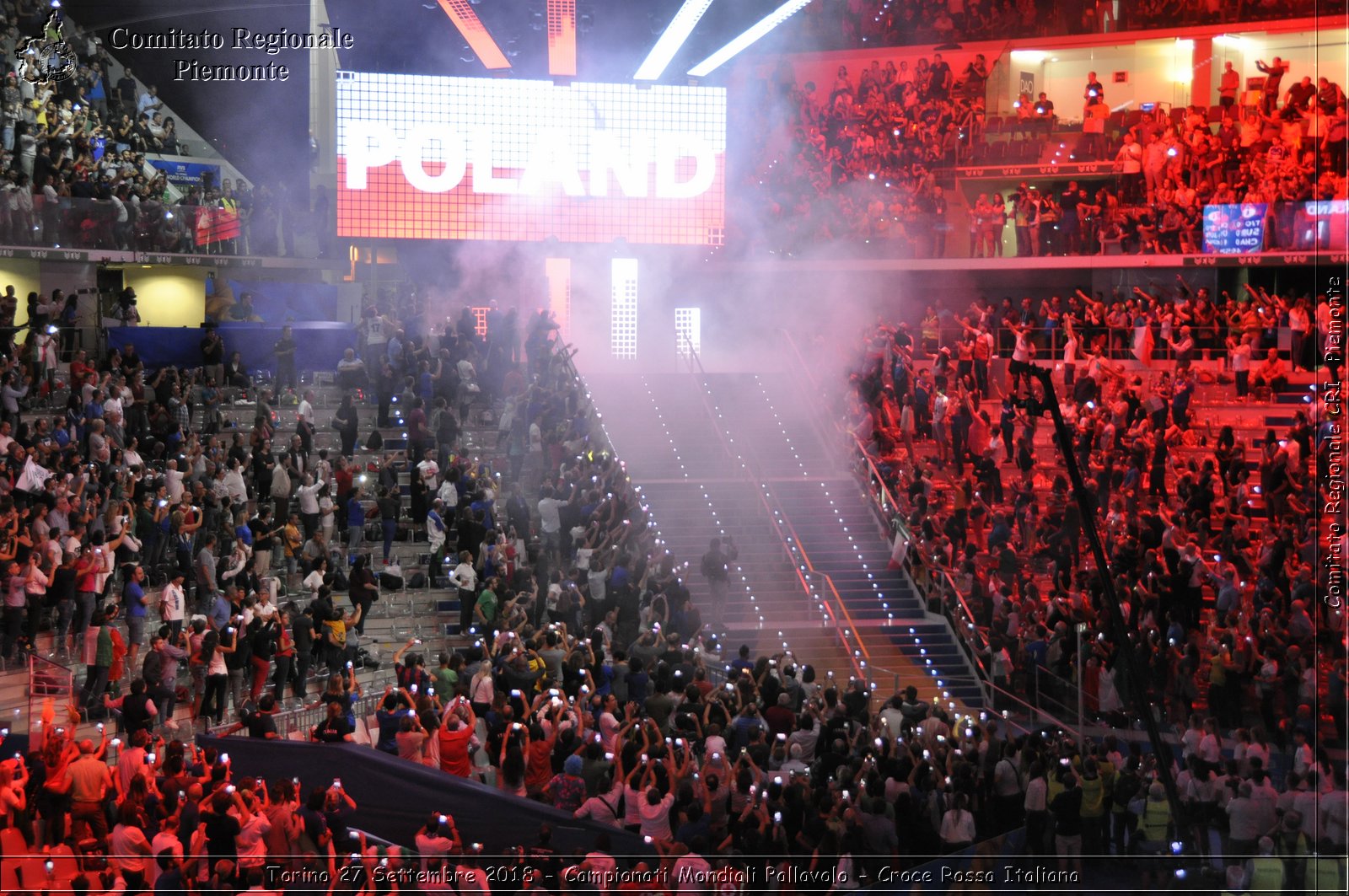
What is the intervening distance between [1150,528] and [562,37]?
13316 millimetres

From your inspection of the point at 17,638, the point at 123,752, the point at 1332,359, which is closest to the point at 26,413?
the point at 17,638

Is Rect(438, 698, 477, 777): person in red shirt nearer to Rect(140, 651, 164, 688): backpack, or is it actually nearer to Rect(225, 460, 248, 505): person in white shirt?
Rect(140, 651, 164, 688): backpack

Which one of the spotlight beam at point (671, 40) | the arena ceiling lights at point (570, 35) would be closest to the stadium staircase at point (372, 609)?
the arena ceiling lights at point (570, 35)

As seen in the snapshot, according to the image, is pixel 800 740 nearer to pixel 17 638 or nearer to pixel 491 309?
pixel 17 638

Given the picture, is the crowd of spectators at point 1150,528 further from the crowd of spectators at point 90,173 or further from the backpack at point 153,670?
the crowd of spectators at point 90,173

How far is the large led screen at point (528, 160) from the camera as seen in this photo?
24.3 meters

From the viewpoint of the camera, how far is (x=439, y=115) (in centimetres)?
2442

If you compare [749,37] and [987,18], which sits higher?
[987,18]

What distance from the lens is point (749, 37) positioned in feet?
86.4

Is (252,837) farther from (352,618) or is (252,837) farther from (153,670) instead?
(352,618)

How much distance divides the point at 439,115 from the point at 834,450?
30.2ft

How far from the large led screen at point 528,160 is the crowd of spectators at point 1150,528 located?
4706 mm

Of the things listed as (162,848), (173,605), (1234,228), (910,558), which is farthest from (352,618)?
(1234,228)

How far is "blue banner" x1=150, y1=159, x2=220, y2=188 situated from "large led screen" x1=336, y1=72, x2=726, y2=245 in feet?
13.0
